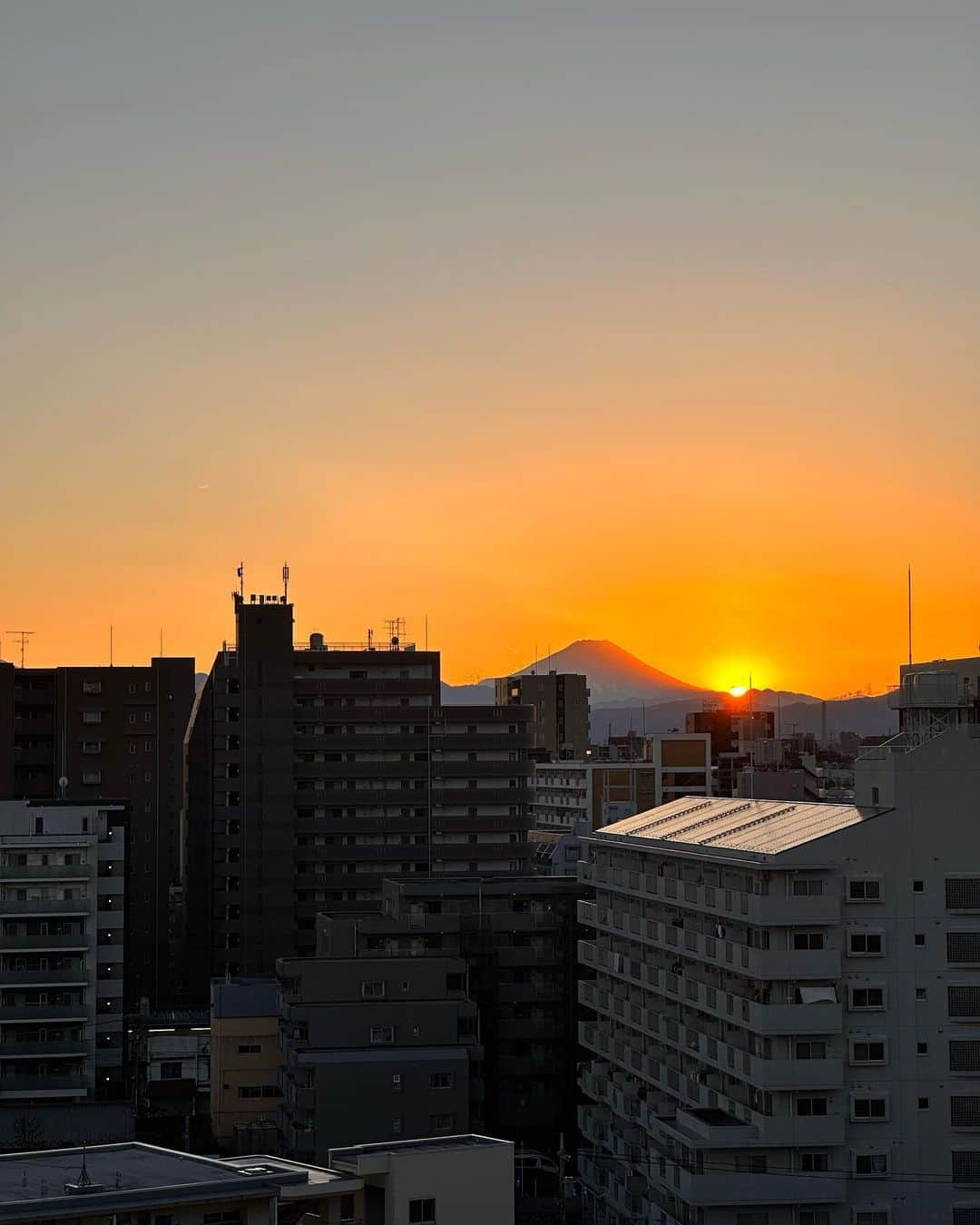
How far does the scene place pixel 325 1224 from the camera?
2877 centimetres

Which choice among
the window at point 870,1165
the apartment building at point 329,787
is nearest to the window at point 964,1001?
the window at point 870,1165

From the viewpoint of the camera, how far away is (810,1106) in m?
37.5

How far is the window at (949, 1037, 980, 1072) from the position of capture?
37.8 metres

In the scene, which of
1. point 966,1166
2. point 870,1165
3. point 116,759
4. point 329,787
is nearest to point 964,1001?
point 966,1166

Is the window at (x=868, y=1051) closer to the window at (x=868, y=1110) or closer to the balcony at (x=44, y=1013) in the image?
the window at (x=868, y=1110)

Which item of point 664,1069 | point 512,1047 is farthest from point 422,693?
point 664,1069

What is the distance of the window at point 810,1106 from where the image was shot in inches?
1475

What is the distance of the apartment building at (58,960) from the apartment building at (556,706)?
383 ft

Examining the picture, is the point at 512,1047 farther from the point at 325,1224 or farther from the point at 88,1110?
the point at 325,1224

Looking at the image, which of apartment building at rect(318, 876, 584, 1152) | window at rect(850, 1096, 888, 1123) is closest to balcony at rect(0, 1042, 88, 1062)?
apartment building at rect(318, 876, 584, 1152)

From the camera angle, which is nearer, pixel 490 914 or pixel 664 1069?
pixel 664 1069

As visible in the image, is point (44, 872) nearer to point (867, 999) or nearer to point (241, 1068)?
point (241, 1068)

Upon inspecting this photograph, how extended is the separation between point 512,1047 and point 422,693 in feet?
97.8

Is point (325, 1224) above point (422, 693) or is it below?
below
